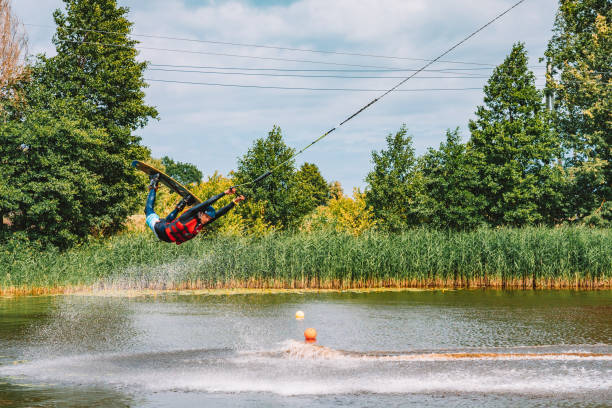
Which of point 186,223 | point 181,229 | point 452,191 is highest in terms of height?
point 452,191

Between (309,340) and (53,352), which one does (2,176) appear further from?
(309,340)

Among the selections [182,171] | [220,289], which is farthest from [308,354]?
[182,171]

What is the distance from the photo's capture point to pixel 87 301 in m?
22.9

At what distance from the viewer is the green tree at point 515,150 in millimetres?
39219

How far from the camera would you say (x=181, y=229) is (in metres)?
13.2

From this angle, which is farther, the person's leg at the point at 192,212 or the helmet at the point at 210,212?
the helmet at the point at 210,212

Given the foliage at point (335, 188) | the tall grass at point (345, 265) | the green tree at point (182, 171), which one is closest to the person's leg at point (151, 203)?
the tall grass at point (345, 265)

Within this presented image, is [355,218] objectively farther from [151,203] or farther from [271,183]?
[151,203]

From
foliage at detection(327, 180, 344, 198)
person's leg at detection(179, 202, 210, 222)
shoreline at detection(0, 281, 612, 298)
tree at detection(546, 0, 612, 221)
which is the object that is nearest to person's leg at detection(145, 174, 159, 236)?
person's leg at detection(179, 202, 210, 222)

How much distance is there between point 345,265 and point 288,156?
10.9 metres

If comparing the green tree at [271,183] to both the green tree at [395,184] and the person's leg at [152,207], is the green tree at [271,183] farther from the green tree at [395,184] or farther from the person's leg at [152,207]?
the person's leg at [152,207]

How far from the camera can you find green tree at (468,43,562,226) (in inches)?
1544

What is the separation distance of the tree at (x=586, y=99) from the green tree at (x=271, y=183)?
67.3ft

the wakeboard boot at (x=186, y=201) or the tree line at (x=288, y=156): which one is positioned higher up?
the tree line at (x=288, y=156)
